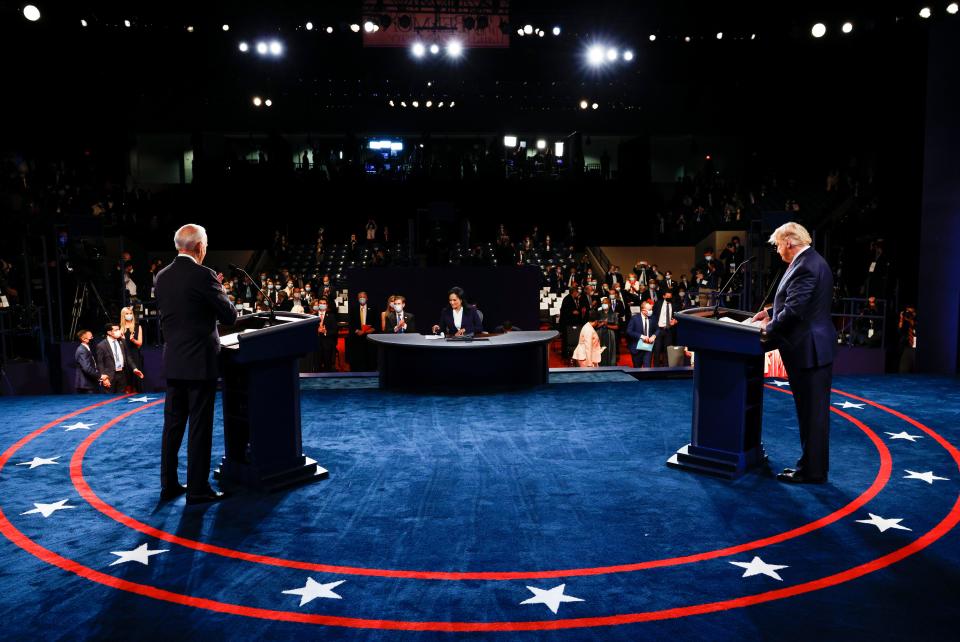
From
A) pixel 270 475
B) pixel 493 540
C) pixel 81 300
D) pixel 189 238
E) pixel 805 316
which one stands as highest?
pixel 189 238

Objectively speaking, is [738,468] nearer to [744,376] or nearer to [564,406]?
[744,376]

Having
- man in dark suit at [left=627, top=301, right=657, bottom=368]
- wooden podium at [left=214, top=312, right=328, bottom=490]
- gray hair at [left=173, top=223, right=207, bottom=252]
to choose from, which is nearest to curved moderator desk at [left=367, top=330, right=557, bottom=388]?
man in dark suit at [left=627, top=301, right=657, bottom=368]

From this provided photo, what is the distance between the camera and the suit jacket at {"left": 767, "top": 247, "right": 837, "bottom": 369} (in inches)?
200

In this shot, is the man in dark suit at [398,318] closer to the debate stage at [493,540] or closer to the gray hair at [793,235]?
the debate stage at [493,540]

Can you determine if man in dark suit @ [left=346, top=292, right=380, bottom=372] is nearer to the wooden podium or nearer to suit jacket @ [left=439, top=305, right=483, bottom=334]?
suit jacket @ [left=439, top=305, right=483, bottom=334]

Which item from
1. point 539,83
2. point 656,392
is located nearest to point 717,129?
point 539,83

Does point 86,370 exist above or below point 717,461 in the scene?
above

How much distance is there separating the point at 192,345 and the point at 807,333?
411 centimetres

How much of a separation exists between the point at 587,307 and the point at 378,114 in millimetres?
16068

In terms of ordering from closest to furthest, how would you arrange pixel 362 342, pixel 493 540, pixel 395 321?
pixel 493 540
pixel 395 321
pixel 362 342

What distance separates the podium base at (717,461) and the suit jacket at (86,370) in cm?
743

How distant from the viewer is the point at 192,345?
4887 mm

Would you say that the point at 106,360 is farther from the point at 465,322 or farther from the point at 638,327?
the point at 638,327

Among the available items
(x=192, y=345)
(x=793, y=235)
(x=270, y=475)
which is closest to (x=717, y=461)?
(x=793, y=235)
